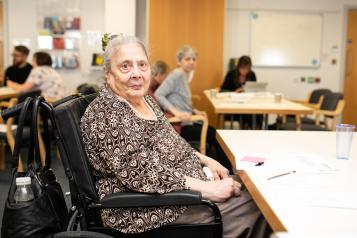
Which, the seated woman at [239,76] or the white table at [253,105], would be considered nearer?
the white table at [253,105]

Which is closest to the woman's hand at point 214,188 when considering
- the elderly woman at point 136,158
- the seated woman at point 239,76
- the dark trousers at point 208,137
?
the elderly woman at point 136,158

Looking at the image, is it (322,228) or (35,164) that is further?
(35,164)

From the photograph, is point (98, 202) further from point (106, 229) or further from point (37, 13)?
point (37, 13)

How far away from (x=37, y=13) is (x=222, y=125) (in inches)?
131

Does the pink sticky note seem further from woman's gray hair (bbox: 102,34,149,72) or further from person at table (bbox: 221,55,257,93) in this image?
person at table (bbox: 221,55,257,93)

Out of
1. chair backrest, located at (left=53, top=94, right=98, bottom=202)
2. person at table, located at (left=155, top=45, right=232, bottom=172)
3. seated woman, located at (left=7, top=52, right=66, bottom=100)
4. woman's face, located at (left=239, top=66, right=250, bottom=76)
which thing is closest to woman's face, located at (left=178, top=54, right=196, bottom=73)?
person at table, located at (left=155, top=45, right=232, bottom=172)

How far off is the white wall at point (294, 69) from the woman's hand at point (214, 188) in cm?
518

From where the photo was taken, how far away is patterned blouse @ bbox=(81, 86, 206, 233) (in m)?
1.41

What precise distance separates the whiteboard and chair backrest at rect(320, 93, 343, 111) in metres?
1.98

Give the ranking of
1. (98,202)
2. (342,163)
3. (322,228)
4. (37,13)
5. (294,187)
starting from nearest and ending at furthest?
1. (322,228)
2. (294,187)
3. (98,202)
4. (342,163)
5. (37,13)

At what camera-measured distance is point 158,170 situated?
1.46 m

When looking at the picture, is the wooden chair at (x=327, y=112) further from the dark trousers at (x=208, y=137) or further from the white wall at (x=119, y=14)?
the white wall at (x=119, y=14)

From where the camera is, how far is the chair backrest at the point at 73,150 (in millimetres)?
1403

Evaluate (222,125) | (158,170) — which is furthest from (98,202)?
(222,125)
